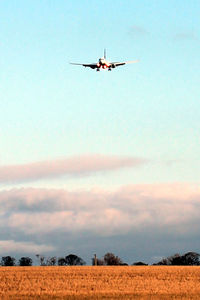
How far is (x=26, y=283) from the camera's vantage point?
70.8m

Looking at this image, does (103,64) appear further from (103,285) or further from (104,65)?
(103,285)

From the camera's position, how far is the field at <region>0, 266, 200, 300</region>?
59400 mm

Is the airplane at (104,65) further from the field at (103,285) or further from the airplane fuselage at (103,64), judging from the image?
the field at (103,285)

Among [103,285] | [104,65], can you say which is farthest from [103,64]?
[103,285]

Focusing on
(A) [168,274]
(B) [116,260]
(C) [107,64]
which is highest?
(C) [107,64]

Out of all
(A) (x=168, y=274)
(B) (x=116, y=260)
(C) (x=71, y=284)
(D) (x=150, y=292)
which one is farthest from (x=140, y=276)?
(B) (x=116, y=260)

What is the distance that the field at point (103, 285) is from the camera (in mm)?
59400

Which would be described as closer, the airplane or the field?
the field

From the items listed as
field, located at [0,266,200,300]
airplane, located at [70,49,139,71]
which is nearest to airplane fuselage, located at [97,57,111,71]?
airplane, located at [70,49,139,71]

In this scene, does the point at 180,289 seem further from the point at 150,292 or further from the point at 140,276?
the point at 140,276

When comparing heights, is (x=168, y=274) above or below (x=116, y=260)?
below

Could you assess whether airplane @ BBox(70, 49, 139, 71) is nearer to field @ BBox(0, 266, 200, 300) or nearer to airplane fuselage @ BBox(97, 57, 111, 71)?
airplane fuselage @ BBox(97, 57, 111, 71)

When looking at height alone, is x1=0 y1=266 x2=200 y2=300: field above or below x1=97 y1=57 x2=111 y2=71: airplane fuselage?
below

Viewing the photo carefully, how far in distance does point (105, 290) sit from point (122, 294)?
3.35 metres
